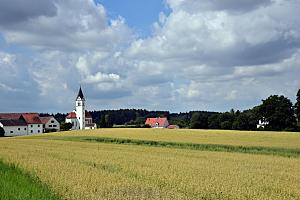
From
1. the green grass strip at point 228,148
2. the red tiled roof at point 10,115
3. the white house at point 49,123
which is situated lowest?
the green grass strip at point 228,148

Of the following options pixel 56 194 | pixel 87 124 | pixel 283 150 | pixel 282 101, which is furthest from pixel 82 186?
pixel 87 124

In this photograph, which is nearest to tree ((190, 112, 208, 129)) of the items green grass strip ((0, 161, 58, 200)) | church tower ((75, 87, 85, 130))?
church tower ((75, 87, 85, 130))

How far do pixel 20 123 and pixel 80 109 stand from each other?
30.7 metres

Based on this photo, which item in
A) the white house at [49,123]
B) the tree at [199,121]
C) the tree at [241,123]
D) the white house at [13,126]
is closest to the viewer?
the tree at [241,123]

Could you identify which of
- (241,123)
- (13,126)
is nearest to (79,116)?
(13,126)

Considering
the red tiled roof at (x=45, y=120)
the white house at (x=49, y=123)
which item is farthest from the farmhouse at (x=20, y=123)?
the red tiled roof at (x=45, y=120)

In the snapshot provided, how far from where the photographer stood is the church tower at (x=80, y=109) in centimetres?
A: 15550

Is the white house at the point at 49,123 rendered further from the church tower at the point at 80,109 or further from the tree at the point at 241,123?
the tree at the point at 241,123

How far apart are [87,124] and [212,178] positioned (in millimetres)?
148101

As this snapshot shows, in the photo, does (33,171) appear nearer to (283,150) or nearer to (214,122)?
(283,150)

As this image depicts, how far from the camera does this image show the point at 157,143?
58.1m

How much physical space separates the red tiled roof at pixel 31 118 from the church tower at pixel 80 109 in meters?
20.3

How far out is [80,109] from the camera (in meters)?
158

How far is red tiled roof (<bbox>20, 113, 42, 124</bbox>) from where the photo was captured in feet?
444
